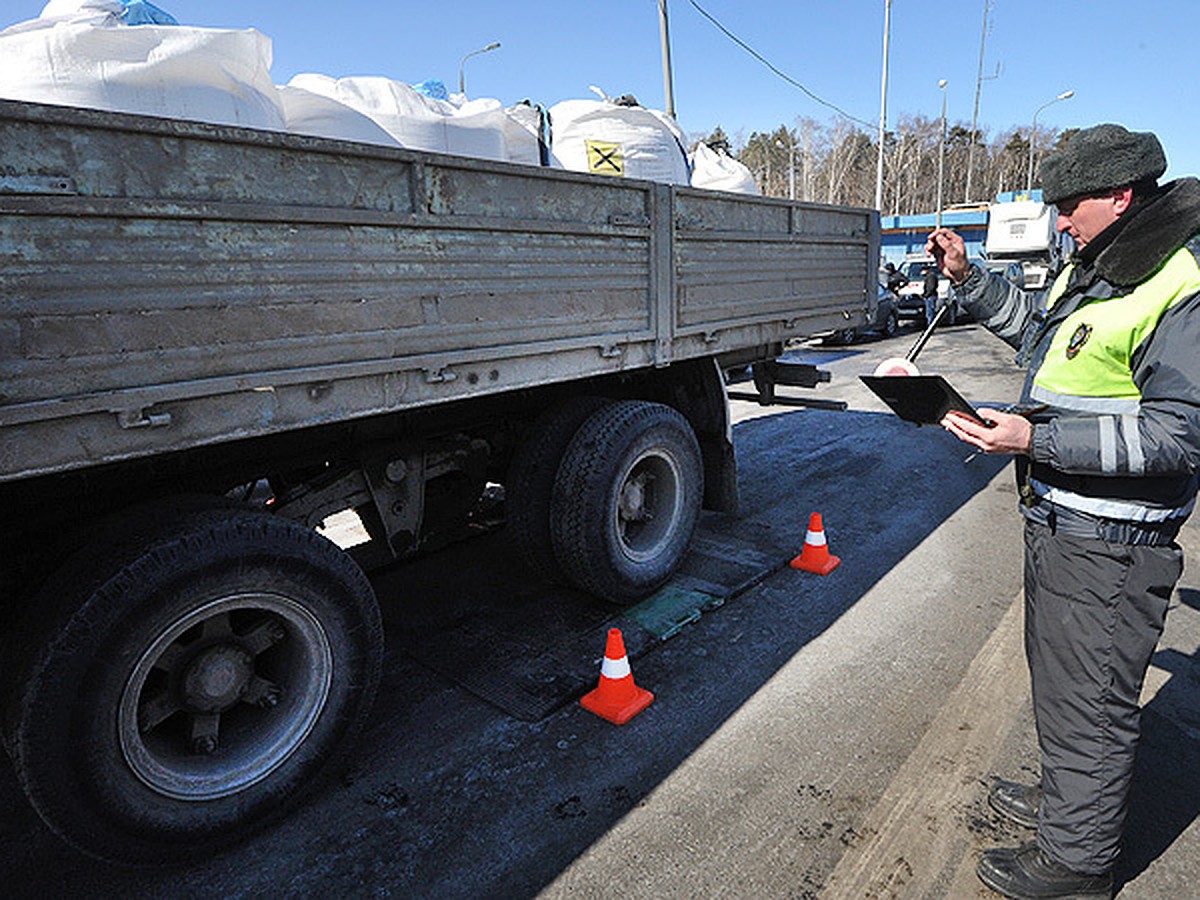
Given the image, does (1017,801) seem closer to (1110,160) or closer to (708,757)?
(708,757)

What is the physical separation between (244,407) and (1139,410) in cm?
235

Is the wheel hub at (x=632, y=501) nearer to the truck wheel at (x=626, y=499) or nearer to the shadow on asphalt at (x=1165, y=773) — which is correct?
the truck wheel at (x=626, y=499)

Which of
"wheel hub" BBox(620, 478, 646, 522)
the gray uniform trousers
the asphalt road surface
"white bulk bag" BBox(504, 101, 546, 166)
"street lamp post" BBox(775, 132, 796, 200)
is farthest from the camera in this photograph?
"street lamp post" BBox(775, 132, 796, 200)

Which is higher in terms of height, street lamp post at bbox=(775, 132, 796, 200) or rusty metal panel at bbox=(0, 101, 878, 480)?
street lamp post at bbox=(775, 132, 796, 200)

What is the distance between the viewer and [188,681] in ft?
7.35

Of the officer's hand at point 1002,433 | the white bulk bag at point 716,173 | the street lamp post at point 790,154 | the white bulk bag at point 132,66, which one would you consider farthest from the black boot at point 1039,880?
the street lamp post at point 790,154

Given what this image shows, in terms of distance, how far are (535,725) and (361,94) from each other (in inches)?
104

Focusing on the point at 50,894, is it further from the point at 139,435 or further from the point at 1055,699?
the point at 1055,699

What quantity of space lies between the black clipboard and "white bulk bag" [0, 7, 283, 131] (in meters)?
2.23

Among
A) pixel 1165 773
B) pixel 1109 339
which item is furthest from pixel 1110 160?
pixel 1165 773

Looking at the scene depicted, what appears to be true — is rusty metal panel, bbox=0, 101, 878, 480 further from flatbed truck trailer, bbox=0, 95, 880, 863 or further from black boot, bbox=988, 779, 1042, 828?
black boot, bbox=988, 779, 1042, 828

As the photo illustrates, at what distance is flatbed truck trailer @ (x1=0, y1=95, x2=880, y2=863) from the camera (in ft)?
5.58

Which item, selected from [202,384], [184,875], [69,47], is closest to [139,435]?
[202,384]

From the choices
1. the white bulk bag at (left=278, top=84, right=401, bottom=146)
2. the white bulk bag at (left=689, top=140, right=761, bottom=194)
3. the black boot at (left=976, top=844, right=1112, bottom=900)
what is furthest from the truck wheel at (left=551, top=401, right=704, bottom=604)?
the white bulk bag at (left=689, top=140, right=761, bottom=194)
